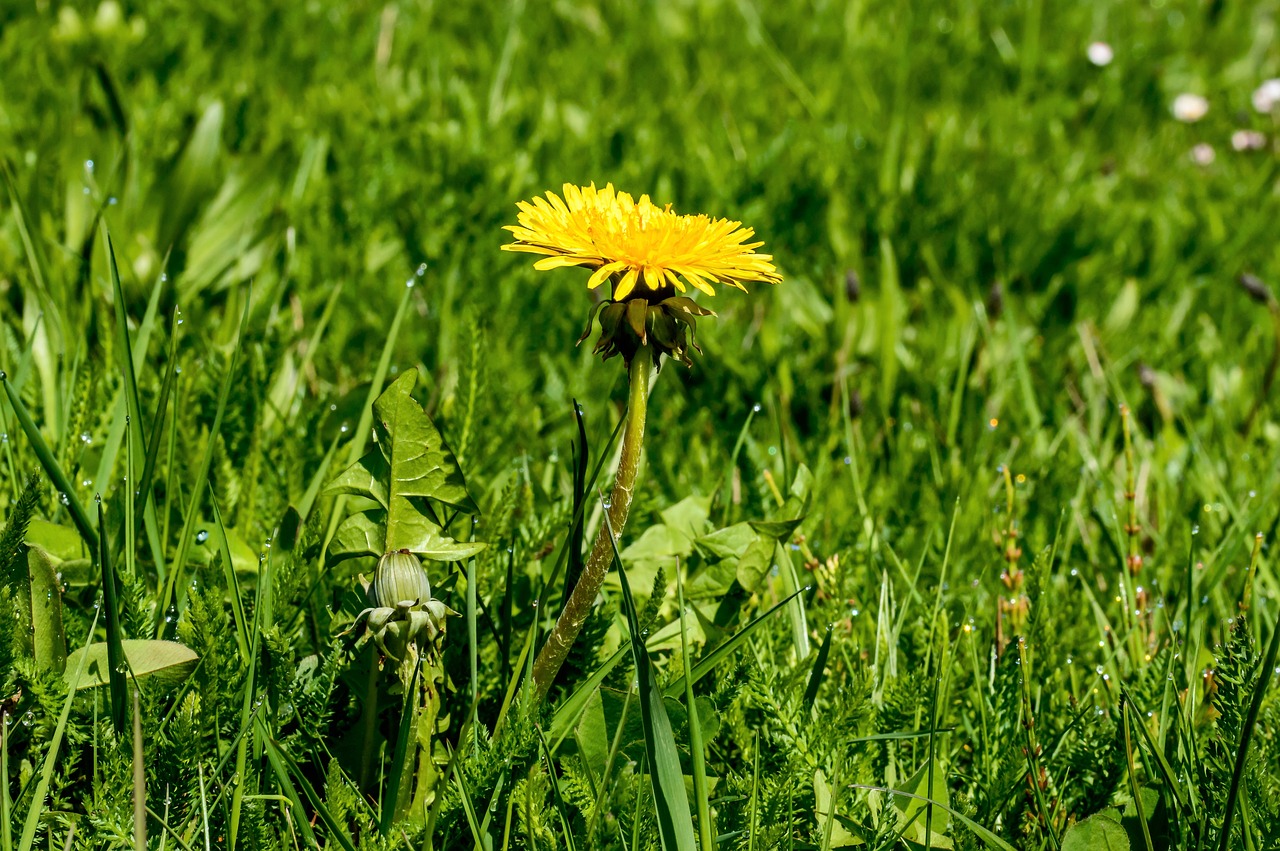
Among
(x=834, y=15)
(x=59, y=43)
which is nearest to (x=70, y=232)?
(x=59, y=43)

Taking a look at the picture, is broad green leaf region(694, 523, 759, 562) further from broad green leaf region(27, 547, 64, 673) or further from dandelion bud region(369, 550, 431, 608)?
broad green leaf region(27, 547, 64, 673)

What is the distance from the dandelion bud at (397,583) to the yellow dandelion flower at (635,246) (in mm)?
349

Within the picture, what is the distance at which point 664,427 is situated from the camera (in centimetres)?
246

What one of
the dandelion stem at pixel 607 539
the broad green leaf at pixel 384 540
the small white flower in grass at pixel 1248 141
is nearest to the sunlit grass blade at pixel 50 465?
the broad green leaf at pixel 384 540

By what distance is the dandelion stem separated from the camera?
1.28 m

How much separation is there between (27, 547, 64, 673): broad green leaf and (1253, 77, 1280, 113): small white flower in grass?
13.9ft

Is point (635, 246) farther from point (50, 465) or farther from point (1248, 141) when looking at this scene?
point (1248, 141)

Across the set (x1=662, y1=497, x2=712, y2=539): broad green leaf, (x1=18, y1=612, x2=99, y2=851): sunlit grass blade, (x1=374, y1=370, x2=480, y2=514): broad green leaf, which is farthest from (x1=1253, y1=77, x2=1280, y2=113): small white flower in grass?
(x1=18, y1=612, x2=99, y2=851): sunlit grass blade

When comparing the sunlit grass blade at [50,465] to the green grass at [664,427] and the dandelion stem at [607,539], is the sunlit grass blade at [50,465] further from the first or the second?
the dandelion stem at [607,539]

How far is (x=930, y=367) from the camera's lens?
271cm

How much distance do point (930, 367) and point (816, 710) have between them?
1.29 meters

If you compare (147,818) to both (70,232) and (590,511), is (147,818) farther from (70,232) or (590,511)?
(70,232)

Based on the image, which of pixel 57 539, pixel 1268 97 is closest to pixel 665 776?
pixel 57 539

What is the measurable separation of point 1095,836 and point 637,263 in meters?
0.88
